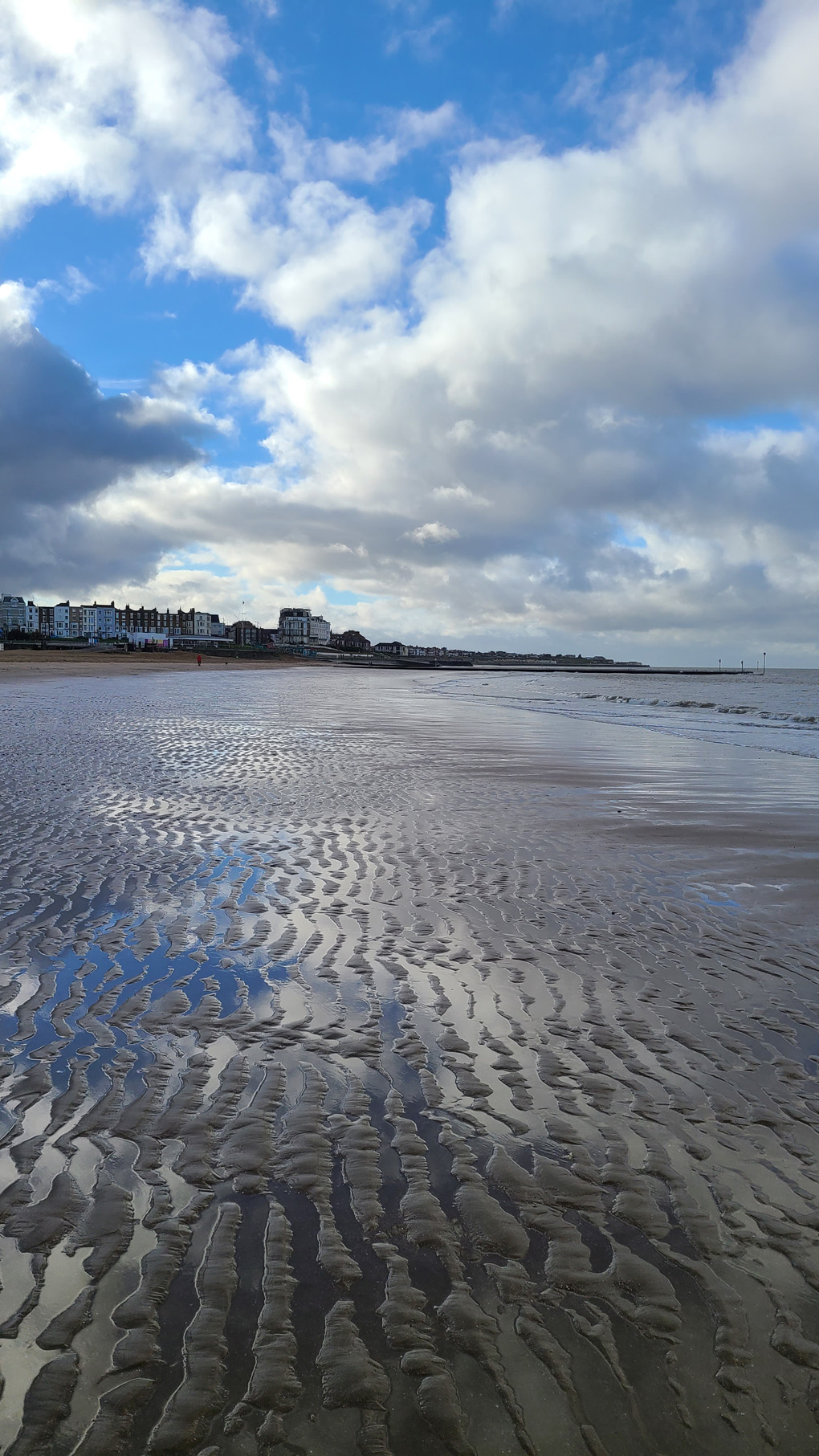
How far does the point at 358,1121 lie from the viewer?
12.3 ft

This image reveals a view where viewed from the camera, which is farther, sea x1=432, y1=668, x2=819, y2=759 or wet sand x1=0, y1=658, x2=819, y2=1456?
sea x1=432, y1=668, x2=819, y2=759

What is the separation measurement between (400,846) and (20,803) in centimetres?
574

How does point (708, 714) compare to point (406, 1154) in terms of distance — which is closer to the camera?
point (406, 1154)

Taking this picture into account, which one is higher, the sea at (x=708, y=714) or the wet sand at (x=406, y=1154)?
the sea at (x=708, y=714)

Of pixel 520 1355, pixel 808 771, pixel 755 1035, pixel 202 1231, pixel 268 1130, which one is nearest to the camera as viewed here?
pixel 520 1355

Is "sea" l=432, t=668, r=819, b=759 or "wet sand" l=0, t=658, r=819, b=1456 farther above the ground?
"sea" l=432, t=668, r=819, b=759

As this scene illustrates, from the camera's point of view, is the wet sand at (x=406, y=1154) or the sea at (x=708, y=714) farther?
the sea at (x=708, y=714)

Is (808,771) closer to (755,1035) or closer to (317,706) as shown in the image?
(755,1035)

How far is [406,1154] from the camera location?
3.52m

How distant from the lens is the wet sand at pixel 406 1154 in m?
2.35

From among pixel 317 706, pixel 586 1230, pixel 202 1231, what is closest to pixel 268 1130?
pixel 202 1231

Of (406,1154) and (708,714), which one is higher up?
(708,714)

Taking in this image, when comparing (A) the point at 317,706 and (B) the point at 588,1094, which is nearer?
(B) the point at 588,1094

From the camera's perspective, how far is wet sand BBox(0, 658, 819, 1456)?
2352mm
